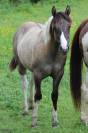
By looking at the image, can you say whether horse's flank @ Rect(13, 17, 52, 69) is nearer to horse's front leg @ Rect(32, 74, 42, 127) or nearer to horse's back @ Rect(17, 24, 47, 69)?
→ horse's back @ Rect(17, 24, 47, 69)

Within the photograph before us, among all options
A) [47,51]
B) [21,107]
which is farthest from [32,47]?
[21,107]

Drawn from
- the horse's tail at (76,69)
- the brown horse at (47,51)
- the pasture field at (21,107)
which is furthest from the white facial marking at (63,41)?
the pasture field at (21,107)

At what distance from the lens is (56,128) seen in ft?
24.2

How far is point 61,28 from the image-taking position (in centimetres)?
654

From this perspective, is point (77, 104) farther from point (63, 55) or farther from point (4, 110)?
point (4, 110)

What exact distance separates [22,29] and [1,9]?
13281 mm

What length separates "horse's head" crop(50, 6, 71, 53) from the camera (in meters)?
6.45

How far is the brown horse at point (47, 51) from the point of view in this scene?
6590mm

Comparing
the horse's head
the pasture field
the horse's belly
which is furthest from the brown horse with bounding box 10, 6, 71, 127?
the horse's belly

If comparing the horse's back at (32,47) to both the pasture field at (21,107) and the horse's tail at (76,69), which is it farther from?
the pasture field at (21,107)

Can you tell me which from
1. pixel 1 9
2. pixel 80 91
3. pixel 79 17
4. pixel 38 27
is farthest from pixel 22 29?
pixel 1 9

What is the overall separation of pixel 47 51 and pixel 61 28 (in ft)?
2.16

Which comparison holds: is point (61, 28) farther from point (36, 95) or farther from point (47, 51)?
point (36, 95)

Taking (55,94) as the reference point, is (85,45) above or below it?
above
